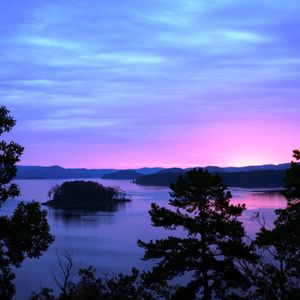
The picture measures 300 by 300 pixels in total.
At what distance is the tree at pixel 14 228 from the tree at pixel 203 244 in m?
9.49

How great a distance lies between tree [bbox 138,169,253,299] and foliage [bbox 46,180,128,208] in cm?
13754

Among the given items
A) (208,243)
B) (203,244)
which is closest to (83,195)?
(208,243)

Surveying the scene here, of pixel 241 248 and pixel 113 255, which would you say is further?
pixel 113 255

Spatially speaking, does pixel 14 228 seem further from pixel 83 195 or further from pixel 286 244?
pixel 83 195

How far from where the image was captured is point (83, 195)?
160625mm

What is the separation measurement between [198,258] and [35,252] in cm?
1043

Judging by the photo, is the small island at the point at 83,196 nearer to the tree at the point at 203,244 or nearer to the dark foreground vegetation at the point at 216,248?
Answer: the dark foreground vegetation at the point at 216,248

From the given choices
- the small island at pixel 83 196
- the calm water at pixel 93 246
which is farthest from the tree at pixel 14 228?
the small island at pixel 83 196

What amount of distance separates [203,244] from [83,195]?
144710 millimetres

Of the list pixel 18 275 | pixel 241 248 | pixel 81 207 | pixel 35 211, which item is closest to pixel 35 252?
pixel 35 211

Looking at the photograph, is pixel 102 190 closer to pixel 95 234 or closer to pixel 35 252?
pixel 95 234

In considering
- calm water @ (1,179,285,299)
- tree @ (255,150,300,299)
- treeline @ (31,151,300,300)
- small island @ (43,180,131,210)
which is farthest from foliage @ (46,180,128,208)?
tree @ (255,150,300,299)

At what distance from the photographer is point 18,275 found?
150 ft

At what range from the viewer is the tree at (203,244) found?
1888cm
